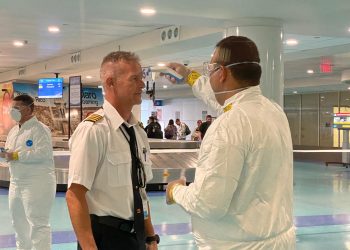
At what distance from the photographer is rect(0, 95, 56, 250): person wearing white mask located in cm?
538

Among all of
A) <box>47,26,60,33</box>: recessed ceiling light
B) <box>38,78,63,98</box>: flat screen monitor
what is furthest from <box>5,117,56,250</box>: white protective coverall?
<box>38,78,63,98</box>: flat screen monitor

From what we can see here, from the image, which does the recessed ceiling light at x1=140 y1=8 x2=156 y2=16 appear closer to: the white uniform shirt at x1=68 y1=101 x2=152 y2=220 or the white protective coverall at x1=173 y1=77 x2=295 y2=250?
the white uniform shirt at x1=68 y1=101 x2=152 y2=220

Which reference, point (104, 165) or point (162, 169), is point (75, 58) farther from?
point (104, 165)

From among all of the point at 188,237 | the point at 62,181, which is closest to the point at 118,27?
the point at 62,181

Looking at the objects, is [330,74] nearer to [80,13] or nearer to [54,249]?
[80,13]

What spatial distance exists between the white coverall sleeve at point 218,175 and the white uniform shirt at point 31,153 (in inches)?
144

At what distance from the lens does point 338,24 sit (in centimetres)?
867

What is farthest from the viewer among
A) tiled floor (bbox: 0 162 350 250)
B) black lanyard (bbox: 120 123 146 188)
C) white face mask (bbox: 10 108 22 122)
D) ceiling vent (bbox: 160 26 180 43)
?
ceiling vent (bbox: 160 26 180 43)

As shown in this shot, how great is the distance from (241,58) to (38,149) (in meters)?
3.75

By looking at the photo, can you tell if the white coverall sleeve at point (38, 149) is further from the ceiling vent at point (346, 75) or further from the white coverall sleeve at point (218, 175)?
Result: the ceiling vent at point (346, 75)

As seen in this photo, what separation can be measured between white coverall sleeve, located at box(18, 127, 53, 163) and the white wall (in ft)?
87.9

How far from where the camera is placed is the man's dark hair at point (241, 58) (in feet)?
7.55

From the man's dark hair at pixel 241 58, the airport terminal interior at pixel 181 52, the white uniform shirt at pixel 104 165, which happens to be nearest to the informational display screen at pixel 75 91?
the airport terminal interior at pixel 181 52

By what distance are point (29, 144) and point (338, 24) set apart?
5870 millimetres
